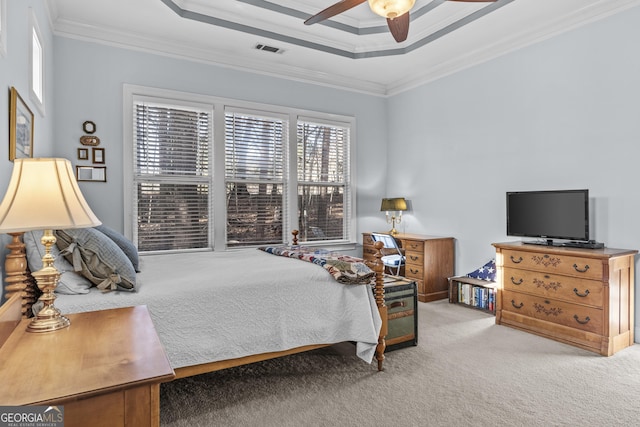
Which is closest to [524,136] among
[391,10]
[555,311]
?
[555,311]

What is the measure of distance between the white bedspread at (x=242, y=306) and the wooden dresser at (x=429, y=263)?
2060 millimetres

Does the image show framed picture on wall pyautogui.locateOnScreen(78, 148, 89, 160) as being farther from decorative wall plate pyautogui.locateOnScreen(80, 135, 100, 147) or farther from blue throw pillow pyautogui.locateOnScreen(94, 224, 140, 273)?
blue throw pillow pyautogui.locateOnScreen(94, 224, 140, 273)

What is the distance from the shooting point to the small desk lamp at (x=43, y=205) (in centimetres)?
128

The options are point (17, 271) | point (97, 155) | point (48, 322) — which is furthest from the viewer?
point (97, 155)

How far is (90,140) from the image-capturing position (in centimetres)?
374

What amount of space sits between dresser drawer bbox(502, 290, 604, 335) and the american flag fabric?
25.2 inches

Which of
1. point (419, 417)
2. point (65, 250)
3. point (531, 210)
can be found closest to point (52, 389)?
point (65, 250)

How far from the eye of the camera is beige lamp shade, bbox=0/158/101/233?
1276mm

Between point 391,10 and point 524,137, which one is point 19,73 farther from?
point 524,137

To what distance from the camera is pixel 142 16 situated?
11.7 ft

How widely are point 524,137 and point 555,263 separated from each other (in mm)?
1431

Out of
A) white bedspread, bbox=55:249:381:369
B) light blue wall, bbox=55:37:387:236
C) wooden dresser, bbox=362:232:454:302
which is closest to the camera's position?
A: white bedspread, bbox=55:249:381:369

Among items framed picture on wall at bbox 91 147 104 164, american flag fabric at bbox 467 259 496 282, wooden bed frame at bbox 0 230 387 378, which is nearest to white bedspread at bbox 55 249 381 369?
wooden bed frame at bbox 0 230 387 378

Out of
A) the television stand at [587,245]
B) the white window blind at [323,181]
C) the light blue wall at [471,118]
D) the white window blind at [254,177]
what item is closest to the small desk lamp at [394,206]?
the light blue wall at [471,118]
